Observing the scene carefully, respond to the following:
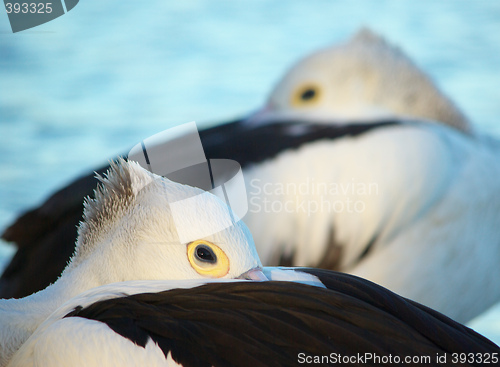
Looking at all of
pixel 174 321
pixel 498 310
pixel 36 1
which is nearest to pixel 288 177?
pixel 36 1

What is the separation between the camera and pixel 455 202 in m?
2.21

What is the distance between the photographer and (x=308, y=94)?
247 centimetres

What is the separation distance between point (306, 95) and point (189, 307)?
1.61 metres

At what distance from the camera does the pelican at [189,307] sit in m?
0.89

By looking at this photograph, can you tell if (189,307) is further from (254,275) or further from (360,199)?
(360,199)

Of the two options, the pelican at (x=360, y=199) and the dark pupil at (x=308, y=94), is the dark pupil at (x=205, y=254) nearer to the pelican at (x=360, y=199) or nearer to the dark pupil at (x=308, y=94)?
the pelican at (x=360, y=199)

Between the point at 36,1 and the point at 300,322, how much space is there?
1098 millimetres

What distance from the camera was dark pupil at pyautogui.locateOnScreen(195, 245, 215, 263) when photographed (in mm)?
1063

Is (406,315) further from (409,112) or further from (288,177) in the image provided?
(409,112)
